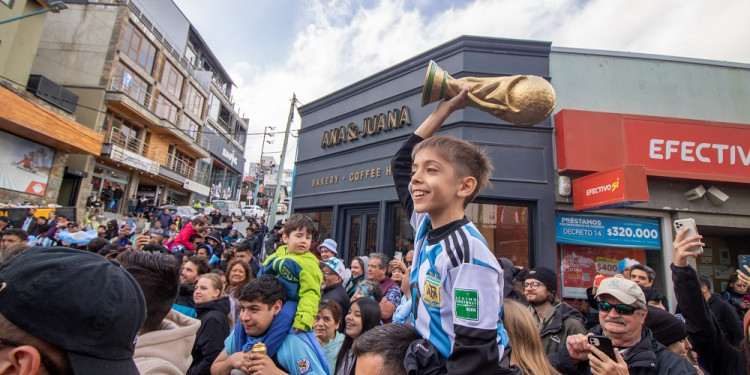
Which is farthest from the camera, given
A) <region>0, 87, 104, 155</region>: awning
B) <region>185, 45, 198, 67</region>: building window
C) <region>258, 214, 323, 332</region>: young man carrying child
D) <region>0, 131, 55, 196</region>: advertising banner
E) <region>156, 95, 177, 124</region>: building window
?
<region>185, 45, 198, 67</region>: building window

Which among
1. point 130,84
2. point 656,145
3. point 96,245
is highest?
point 130,84

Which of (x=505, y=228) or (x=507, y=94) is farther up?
(x=507, y=94)

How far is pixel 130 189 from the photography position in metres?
28.0

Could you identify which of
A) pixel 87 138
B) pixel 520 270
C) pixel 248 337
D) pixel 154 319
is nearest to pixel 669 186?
pixel 520 270

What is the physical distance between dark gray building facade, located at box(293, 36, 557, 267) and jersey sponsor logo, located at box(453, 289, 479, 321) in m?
7.19

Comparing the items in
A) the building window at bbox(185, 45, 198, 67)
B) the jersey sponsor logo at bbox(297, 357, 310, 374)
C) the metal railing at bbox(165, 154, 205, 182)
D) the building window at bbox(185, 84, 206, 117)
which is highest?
the building window at bbox(185, 45, 198, 67)

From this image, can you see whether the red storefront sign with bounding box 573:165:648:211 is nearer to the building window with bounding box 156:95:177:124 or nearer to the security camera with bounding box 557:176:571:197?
the security camera with bounding box 557:176:571:197

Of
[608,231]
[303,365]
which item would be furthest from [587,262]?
[303,365]

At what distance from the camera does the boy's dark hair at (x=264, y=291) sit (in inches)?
112

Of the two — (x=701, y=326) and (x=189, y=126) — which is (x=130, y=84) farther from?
(x=701, y=326)

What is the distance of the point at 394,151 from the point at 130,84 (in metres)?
24.8

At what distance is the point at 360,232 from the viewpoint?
10.3 metres

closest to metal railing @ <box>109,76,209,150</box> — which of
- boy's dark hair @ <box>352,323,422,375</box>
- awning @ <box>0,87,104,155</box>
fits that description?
awning @ <box>0,87,104,155</box>

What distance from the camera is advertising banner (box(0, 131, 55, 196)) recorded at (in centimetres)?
1705
